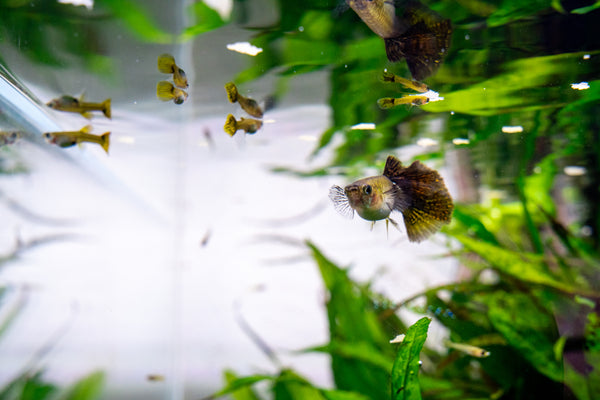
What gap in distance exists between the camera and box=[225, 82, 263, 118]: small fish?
5.11ft

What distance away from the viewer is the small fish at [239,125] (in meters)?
1.46

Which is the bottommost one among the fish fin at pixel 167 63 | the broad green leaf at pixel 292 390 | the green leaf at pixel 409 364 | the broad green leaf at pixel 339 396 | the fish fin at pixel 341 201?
the broad green leaf at pixel 292 390

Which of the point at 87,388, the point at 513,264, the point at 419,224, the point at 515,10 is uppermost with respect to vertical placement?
the point at 515,10

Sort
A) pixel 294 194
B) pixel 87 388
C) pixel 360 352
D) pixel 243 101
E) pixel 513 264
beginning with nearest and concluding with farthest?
pixel 243 101
pixel 513 264
pixel 360 352
pixel 87 388
pixel 294 194

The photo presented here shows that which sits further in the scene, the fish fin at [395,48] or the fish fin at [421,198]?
the fish fin at [395,48]

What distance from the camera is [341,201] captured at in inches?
46.7

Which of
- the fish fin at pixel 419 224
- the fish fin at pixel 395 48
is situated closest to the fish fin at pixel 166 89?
the fish fin at pixel 395 48

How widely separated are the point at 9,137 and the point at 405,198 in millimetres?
1825

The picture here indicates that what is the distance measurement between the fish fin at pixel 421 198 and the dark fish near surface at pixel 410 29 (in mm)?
445

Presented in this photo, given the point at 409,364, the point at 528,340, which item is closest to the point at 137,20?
the point at 409,364

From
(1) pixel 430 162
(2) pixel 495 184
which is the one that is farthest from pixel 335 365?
(2) pixel 495 184

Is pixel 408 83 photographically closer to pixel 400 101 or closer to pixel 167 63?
pixel 400 101

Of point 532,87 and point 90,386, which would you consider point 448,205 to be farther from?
point 90,386

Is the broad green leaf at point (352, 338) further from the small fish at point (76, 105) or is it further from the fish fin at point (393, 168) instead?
the small fish at point (76, 105)
